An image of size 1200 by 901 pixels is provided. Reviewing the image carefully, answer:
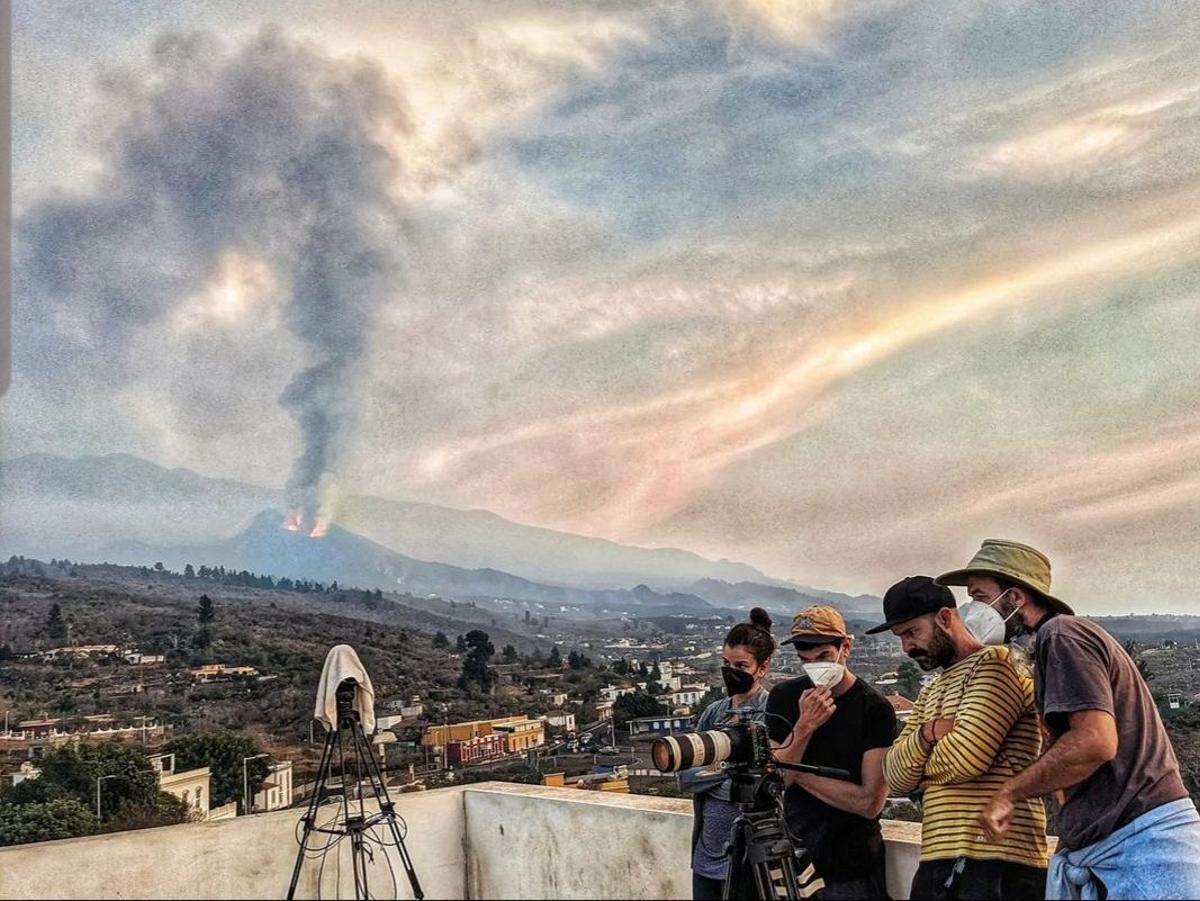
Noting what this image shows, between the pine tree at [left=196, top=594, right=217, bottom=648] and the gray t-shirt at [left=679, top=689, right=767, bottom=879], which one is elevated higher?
the pine tree at [left=196, top=594, right=217, bottom=648]

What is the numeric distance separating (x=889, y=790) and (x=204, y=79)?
228 inches

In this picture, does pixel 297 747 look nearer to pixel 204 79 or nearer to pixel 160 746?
pixel 160 746

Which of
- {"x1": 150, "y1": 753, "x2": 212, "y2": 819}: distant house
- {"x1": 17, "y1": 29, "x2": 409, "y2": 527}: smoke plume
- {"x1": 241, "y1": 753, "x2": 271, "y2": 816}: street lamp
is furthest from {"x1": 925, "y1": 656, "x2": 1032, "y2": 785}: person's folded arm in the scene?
{"x1": 17, "y1": 29, "x2": 409, "y2": 527}: smoke plume

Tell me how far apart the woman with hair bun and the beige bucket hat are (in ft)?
1.90

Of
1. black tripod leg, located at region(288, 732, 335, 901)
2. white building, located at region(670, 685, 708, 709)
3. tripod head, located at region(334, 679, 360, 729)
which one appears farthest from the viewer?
white building, located at region(670, 685, 708, 709)

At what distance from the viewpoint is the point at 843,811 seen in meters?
2.37

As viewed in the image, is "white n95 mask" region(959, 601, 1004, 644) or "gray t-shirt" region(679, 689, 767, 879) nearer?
"white n95 mask" region(959, 601, 1004, 644)

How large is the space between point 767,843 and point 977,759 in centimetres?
44

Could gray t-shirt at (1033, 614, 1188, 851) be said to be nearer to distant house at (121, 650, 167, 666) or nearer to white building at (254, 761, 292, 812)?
white building at (254, 761, 292, 812)

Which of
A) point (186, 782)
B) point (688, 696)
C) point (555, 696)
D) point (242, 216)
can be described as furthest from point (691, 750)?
point (242, 216)

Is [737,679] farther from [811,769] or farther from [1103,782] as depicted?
[1103,782]

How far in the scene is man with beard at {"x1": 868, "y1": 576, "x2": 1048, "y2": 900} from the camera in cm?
209

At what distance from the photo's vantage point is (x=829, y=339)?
21.3ft

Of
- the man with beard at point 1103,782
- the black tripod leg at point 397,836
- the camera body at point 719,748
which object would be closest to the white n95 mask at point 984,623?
the man with beard at point 1103,782
